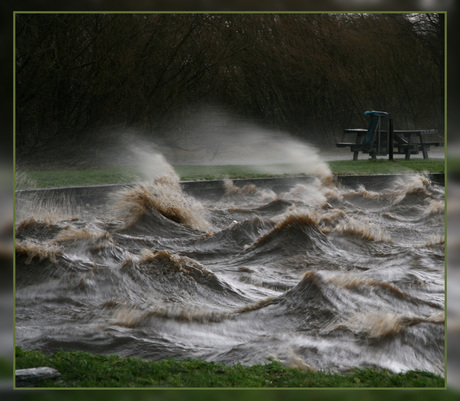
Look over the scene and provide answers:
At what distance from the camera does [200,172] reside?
443 centimetres

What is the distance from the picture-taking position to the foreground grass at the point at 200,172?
14.4 feet

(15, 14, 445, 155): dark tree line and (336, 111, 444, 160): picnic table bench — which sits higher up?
(15, 14, 445, 155): dark tree line

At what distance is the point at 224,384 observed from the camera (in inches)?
163

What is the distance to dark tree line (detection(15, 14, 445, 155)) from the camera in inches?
171

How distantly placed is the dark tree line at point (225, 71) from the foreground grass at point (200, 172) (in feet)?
0.68

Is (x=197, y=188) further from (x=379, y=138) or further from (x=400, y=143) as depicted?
(x=400, y=143)

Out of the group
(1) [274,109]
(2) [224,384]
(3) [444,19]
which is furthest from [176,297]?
(3) [444,19]

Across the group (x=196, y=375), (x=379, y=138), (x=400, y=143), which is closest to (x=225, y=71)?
(x=379, y=138)

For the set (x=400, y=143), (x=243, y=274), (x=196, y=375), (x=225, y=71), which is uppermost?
(x=225, y=71)

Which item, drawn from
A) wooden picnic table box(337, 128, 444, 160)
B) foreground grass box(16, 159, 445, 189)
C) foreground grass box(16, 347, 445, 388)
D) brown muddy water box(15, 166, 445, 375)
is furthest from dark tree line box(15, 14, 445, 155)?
foreground grass box(16, 347, 445, 388)

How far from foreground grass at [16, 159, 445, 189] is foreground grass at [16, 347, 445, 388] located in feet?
3.86

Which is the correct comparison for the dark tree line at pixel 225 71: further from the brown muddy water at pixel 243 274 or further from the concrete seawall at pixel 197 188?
the brown muddy water at pixel 243 274

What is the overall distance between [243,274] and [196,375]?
76cm

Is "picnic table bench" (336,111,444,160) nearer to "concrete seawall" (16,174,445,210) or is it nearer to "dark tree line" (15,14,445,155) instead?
"dark tree line" (15,14,445,155)
